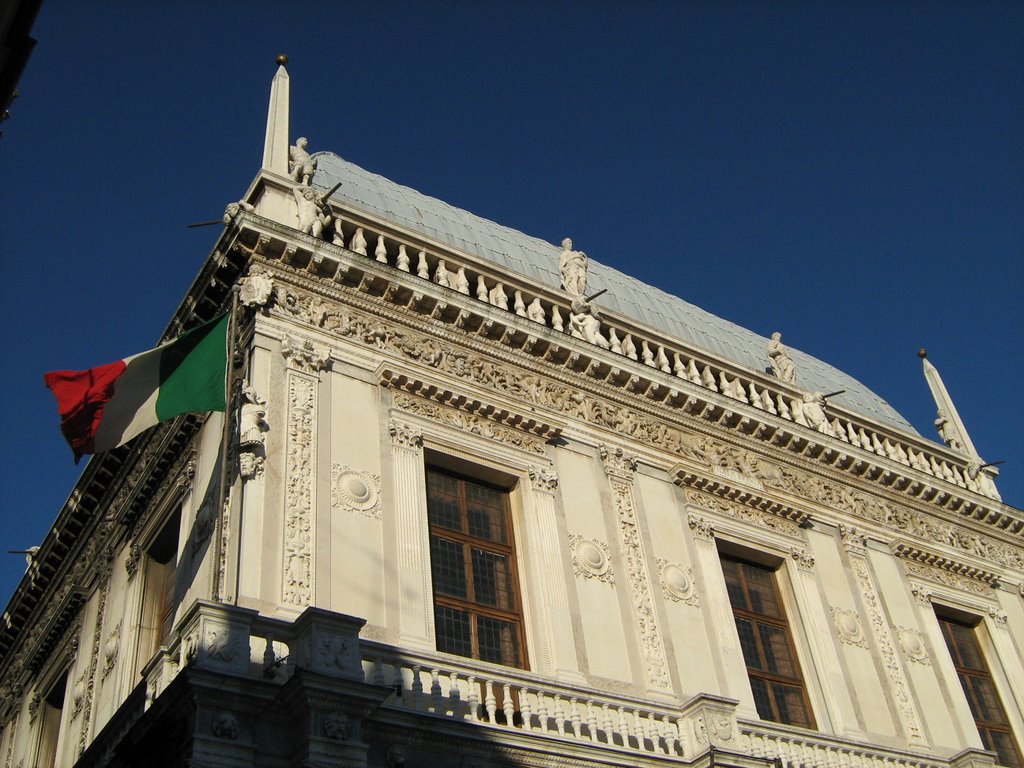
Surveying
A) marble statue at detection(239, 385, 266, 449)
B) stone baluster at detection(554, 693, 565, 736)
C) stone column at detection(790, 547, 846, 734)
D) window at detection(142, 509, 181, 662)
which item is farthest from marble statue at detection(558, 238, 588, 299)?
stone baluster at detection(554, 693, 565, 736)

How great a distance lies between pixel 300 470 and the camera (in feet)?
44.2

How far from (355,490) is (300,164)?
5622 millimetres

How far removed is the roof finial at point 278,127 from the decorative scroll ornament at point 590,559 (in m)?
6.69

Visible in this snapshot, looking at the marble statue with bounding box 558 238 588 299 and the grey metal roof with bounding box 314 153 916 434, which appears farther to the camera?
the grey metal roof with bounding box 314 153 916 434

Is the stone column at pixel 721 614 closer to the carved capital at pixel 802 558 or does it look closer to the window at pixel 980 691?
the carved capital at pixel 802 558

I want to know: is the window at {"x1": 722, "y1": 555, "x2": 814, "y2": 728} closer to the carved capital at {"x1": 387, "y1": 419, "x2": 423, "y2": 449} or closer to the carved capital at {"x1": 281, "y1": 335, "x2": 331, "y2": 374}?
the carved capital at {"x1": 387, "y1": 419, "x2": 423, "y2": 449}

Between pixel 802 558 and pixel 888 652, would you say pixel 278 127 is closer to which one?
pixel 802 558

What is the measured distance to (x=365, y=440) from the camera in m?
14.3

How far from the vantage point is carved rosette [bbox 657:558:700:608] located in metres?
15.8

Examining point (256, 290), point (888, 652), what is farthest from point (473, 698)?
point (888, 652)

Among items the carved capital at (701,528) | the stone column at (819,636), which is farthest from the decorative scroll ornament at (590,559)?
the stone column at (819,636)

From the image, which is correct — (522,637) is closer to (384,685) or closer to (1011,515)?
(384,685)

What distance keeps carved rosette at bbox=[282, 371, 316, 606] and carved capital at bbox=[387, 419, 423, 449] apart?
3.61 ft

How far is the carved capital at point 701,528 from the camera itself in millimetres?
16859
